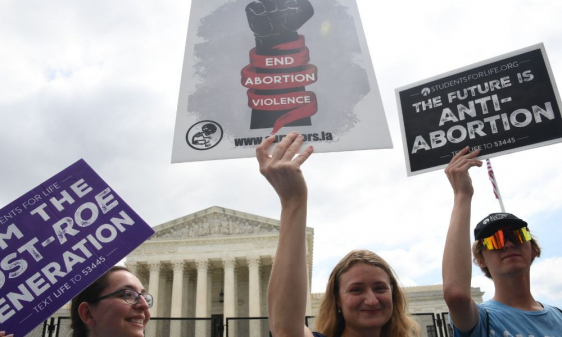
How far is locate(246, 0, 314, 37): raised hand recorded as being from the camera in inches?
121

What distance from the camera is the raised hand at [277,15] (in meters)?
3.07

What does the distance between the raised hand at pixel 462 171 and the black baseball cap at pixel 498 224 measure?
14.4 inches

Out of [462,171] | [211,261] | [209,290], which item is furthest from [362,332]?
[209,290]

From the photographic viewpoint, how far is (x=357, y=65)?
288 centimetres

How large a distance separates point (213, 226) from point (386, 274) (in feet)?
135

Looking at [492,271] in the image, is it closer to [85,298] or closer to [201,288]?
[85,298]

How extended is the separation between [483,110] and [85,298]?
3069 millimetres

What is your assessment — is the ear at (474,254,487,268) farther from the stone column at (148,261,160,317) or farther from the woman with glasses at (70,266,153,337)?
the stone column at (148,261,160,317)

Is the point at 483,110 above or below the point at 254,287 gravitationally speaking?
below

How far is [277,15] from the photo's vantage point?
311cm

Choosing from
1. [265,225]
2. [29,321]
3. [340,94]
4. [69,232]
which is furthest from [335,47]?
[265,225]

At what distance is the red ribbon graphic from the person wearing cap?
1072 mm

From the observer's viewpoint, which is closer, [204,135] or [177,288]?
[204,135]

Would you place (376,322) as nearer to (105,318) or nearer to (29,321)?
(105,318)
